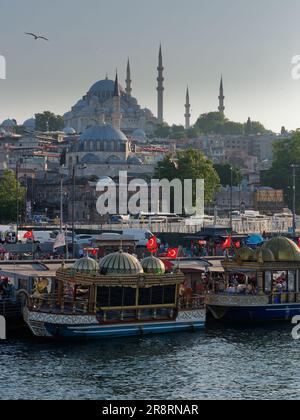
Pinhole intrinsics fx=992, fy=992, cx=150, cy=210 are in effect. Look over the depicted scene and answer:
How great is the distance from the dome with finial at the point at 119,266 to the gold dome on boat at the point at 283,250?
6.42 meters

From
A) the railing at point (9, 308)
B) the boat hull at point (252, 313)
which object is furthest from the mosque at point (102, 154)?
the railing at point (9, 308)

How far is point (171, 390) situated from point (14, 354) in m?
6.62

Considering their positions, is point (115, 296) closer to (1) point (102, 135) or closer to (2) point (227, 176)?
(1) point (102, 135)

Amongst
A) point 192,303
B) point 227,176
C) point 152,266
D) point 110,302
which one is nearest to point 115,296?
point 110,302

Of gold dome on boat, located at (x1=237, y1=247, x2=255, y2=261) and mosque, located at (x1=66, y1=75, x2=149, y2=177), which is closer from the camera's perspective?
gold dome on boat, located at (x1=237, y1=247, x2=255, y2=261)

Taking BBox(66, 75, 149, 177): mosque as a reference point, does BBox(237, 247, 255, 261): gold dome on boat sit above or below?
below

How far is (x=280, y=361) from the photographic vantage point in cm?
3206

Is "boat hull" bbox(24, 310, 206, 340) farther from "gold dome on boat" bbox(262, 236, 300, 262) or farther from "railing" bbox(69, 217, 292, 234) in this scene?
"railing" bbox(69, 217, 292, 234)

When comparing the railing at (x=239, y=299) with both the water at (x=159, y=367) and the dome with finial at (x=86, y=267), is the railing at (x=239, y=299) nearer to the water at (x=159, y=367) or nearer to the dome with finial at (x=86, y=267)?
the water at (x=159, y=367)

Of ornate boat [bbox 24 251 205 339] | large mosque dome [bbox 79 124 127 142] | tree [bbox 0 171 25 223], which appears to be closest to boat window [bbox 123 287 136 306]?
ornate boat [bbox 24 251 205 339]

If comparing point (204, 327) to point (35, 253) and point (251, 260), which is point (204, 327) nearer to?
point (251, 260)

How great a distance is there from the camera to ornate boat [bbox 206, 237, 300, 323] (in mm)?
38344

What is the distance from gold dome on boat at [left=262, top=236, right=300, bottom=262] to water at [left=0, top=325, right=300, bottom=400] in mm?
3560

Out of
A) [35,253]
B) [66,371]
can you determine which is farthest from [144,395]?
[35,253]
